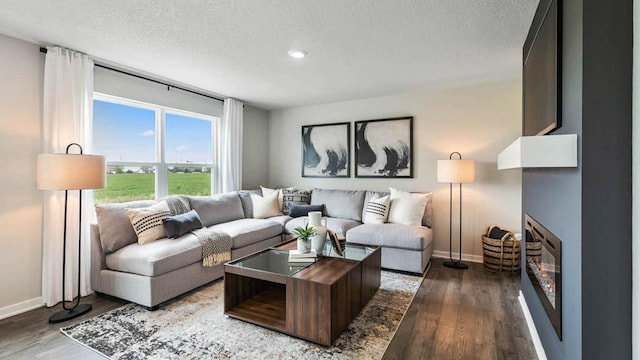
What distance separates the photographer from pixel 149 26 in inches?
93.1

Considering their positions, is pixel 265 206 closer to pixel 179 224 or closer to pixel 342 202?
pixel 342 202

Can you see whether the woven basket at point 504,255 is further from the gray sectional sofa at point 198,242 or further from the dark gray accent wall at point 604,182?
the dark gray accent wall at point 604,182

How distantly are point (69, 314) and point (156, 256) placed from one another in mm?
779

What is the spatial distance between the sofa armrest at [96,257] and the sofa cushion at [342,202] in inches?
108

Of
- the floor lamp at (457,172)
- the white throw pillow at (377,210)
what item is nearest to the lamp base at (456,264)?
the floor lamp at (457,172)

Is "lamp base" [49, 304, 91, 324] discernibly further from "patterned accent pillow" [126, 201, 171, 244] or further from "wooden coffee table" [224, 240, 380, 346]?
"wooden coffee table" [224, 240, 380, 346]

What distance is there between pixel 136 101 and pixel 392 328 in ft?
11.7

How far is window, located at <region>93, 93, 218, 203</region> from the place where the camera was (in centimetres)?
339

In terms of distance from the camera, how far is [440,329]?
2.28m

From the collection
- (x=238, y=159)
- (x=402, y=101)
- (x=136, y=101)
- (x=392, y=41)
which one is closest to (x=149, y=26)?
(x=136, y=101)

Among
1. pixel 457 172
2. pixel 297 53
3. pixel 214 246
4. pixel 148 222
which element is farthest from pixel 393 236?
pixel 148 222

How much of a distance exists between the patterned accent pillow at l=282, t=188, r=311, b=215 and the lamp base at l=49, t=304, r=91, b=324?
267 centimetres

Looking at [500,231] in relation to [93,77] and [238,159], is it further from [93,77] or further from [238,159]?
[93,77]

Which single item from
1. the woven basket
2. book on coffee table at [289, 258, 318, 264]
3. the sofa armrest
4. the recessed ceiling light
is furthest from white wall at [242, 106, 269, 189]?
the woven basket
